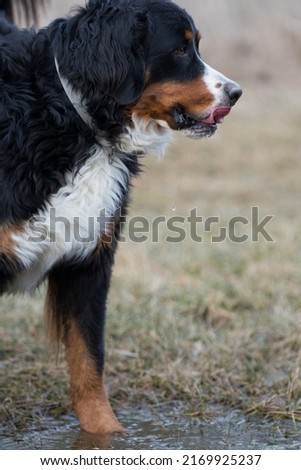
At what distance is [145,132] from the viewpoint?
365cm

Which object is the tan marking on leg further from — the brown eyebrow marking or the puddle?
the brown eyebrow marking

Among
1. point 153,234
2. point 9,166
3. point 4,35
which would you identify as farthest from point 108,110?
point 153,234

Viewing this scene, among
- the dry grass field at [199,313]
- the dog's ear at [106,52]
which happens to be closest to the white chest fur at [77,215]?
the dog's ear at [106,52]

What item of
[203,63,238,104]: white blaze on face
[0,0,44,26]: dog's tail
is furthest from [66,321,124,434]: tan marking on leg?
[0,0,44,26]: dog's tail

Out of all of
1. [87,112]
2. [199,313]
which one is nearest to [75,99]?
[87,112]

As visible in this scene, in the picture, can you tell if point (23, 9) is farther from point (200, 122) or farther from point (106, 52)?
point (200, 122)

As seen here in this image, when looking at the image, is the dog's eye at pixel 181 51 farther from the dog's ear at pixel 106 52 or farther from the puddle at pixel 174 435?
the puddle at pixel 174 435

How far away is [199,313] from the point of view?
5.48 metres

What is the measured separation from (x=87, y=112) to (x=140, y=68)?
0.29 metres

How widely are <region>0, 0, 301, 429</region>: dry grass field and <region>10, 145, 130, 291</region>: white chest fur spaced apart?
0.88 metres

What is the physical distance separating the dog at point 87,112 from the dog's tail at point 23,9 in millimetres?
1330
